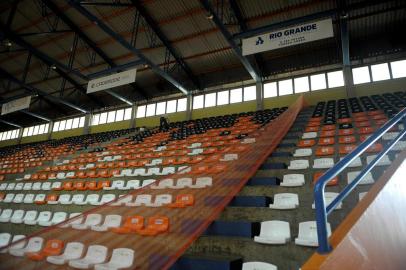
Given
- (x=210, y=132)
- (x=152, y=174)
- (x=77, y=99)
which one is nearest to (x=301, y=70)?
(x=210, y=132)

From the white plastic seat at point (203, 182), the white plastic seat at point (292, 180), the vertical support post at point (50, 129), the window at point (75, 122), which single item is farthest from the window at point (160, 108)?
the white plastic seat at point (203, 182)

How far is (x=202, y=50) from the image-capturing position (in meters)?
13.0

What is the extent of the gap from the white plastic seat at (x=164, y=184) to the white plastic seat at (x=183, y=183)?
48 mm

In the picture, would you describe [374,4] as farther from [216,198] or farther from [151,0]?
[216,198]

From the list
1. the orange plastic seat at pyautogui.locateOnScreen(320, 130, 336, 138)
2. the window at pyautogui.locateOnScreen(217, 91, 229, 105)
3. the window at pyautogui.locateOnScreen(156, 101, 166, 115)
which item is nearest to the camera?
the orange plastic seat at pyautogui.locateOnScreen(320, 130, 336, 138)

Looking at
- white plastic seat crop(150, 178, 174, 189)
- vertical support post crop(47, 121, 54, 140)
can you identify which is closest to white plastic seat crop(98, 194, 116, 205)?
white plastic seat crop(150, 178, 174, 189)

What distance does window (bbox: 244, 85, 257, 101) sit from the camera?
14.1m

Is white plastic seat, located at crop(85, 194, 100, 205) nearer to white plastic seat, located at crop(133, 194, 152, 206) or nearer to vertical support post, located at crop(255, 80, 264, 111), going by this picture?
white plastic seat, located at crop(133, 194, 152, 206)

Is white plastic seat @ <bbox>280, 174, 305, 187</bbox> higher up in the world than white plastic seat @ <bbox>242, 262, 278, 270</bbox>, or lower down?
higher up

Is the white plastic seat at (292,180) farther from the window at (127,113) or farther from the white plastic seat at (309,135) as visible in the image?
the window at (127,113)

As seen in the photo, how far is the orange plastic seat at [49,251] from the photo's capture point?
7.22 feet

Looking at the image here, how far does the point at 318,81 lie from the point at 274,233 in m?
11.7

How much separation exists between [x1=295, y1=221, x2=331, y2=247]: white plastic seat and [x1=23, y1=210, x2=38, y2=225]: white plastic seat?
4.73 meters

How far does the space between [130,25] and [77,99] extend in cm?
858
